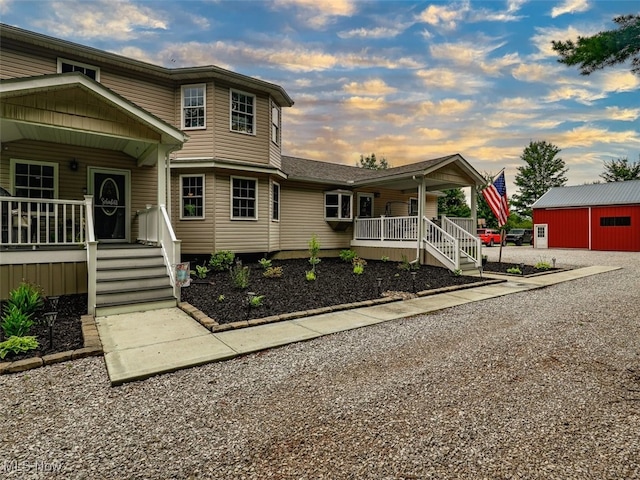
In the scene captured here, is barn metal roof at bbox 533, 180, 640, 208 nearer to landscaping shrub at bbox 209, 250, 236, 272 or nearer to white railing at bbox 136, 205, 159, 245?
landscaping shrub at bbox 209, 250, 236, 272

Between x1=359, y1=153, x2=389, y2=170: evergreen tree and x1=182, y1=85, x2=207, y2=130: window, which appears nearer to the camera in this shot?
x1=182, y1=85, x2=207, y2=130: window

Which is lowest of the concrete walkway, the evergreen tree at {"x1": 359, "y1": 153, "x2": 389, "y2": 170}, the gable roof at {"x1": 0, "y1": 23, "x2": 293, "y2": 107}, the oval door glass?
the concrete walkway

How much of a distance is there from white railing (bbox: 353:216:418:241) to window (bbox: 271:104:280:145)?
16.3ft

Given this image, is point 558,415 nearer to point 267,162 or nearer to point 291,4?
point 267,162

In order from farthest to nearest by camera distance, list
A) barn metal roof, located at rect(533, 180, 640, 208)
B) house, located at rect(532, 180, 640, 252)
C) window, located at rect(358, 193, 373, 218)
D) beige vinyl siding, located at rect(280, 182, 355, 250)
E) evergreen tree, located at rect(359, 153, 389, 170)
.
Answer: evergreen tree, located at rect(359, 153, 389, 170) → barn metal roof, located at rect(533, 180, 640, 208) → house, located at rect(532, 180, 640, 252) → window, located at rect(358, 193, 373, 218) → beige vinyl siding, located at rect(280, 182, 355, 250)

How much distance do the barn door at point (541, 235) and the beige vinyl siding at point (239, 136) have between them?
23434mm

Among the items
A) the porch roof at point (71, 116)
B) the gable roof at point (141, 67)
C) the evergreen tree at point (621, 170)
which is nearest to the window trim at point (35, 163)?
the porch roof at point (71, 116)

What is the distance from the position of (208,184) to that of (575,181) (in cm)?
5440

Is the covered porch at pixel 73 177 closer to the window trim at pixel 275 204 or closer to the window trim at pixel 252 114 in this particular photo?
the window trim at pixel 252 114

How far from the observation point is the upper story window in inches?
353

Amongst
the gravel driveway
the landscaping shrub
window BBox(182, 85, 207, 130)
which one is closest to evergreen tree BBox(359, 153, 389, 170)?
window BBox(182, 85, 207, 130)

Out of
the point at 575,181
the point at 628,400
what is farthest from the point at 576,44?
the point at 575,181

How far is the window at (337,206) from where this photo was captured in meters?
14.3

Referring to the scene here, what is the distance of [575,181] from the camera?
46531 millimetres
